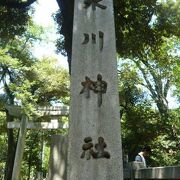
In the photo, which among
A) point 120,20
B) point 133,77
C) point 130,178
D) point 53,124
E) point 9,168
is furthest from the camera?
point 133,77

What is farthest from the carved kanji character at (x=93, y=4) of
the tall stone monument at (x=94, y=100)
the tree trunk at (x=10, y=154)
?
the tree trunk at (x=10, y=154)

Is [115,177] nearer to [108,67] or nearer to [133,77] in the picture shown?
[108,67]

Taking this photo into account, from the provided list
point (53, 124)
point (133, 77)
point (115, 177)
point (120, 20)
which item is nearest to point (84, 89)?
point (115, 177)

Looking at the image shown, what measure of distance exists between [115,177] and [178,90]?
14738mm

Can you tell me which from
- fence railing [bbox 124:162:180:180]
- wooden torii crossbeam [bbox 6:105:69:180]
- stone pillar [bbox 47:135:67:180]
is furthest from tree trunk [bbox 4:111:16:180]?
fence railing [bbox 124:162:180:180]

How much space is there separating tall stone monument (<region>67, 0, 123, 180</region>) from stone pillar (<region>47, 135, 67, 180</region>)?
1.84m

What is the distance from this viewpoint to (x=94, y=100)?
4.42m

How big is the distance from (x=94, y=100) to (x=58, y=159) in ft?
6.81

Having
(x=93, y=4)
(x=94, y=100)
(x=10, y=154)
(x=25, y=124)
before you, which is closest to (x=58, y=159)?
(x=94, y=100)

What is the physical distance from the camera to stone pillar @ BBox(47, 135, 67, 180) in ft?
19.9

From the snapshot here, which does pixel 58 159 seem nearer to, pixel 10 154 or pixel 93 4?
pixel 93 4

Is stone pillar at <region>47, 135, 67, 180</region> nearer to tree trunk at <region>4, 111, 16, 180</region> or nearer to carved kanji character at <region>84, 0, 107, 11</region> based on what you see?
carved kanji character at <region>84, 0, 107, 11</region>

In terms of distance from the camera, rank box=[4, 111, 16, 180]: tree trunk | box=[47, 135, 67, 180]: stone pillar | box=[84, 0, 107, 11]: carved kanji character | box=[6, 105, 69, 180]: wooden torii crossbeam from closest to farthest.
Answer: box=[84, 0, 107, 11]: carved kanji character < box=[47, 135, 67, 180]: stone pillar < box=[6, 105, 69, 180]: wooden torii crossbeam < box=[4, 111, 16, 180]: tree trunk

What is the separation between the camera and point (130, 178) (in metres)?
5.86
